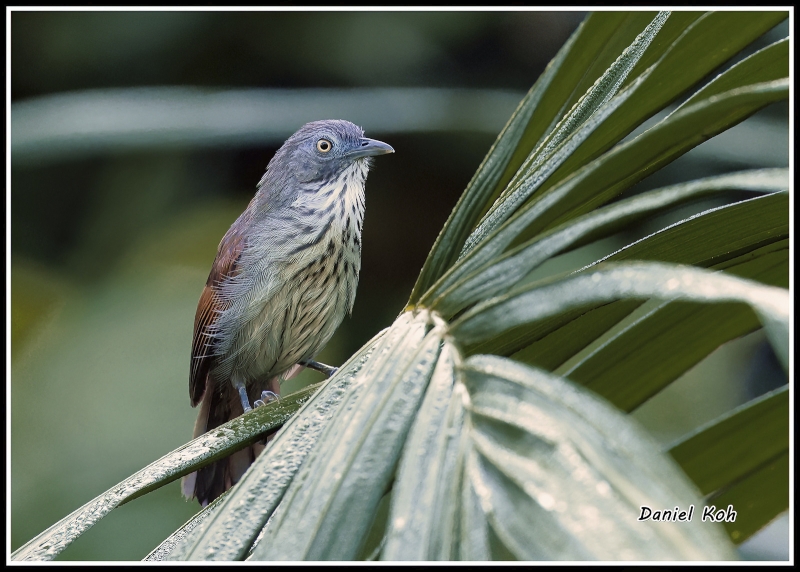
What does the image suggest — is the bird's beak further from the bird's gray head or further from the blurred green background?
the blurred green background

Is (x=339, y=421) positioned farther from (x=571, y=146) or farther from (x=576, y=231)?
(x=571, y=146)

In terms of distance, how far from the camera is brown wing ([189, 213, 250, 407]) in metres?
3.01

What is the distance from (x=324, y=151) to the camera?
3234 mm

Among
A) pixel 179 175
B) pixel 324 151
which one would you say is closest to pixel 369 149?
pixel 324 151

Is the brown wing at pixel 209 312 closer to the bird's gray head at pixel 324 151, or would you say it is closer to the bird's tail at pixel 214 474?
the bird's tail at pixel 214 474

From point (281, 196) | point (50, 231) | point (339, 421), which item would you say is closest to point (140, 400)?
point (50, 231)

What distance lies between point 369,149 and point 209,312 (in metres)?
1.02

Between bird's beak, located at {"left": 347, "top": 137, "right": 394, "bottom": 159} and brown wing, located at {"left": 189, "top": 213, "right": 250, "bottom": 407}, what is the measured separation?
590 mm

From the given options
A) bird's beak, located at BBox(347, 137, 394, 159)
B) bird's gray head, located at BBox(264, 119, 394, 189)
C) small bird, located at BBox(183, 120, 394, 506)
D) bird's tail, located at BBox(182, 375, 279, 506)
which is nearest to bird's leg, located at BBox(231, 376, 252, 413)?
small bird, located at BBox(183, 120, 394, 506)

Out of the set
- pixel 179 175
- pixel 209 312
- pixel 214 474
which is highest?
pixel 179 175

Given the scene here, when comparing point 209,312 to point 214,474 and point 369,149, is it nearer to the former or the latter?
point 214,474

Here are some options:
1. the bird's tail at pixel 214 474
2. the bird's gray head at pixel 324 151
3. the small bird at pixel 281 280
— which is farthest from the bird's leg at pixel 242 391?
the bird's gray head at pixel 324 151

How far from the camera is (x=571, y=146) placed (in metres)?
1.27

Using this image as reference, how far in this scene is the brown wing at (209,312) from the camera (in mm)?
3012
